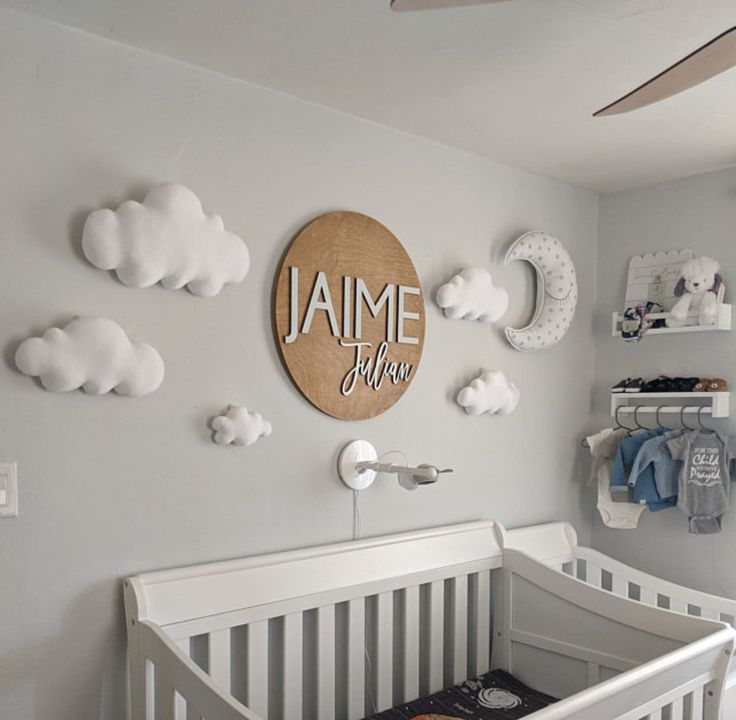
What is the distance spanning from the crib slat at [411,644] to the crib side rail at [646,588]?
0.78m

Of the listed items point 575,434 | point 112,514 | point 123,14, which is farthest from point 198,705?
point 575,434

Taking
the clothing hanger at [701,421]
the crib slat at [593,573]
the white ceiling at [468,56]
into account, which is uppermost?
the white ceiling at [468,56]

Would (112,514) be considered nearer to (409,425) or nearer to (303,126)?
(409,425)

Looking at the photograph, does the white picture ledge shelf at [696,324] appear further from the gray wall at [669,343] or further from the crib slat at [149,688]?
the crib slat at [149,688]

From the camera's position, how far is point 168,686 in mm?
1516

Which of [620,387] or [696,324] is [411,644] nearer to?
[620,387]

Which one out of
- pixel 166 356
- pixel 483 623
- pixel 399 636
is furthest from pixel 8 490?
pixel 483 623

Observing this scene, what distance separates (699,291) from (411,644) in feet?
5.06

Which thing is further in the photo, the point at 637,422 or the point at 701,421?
the point at 637,422

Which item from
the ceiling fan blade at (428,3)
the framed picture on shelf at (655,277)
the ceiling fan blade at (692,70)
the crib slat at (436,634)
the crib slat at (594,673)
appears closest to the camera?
the ceiling fan blade at (428,3)

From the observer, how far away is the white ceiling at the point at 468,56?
155 cm

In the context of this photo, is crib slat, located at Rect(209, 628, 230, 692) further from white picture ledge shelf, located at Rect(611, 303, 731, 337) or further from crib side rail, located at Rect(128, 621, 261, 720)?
white picture ledge shelf, located at Rect(611, 303, 731, 337)

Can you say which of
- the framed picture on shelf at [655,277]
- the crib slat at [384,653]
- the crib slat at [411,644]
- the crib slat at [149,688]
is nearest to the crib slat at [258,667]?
the crib slat at [149,688]

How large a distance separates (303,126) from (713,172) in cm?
154
